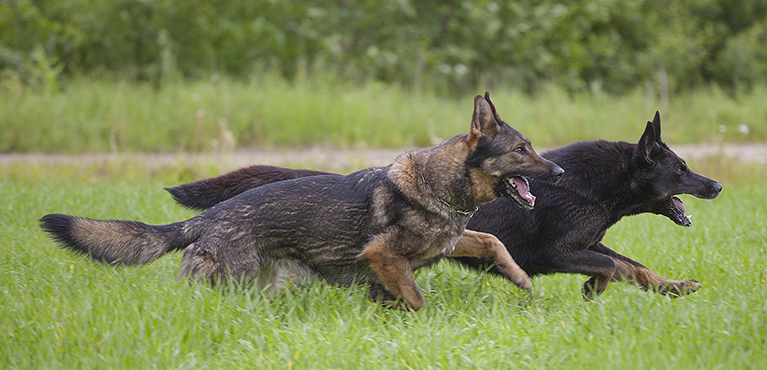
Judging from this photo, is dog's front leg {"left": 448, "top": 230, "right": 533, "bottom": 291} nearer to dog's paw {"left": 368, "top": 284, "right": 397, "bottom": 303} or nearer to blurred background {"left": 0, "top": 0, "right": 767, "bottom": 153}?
dog's paw {"left": 368, "top": 284, "right": 397, "bottom": 303}

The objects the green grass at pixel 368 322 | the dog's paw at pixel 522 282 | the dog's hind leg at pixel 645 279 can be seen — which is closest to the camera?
the green grass at pixel 368 322

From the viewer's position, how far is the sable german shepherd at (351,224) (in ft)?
13.3

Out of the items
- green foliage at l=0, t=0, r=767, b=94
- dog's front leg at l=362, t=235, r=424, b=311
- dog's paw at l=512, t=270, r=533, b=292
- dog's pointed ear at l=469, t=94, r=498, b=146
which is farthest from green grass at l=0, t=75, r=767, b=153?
dog's front leg at l=362, t=235, r=424, b=311

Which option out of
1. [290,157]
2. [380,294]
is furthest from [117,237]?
[290,157]

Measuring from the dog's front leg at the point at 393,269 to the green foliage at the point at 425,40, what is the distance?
13.5 metres

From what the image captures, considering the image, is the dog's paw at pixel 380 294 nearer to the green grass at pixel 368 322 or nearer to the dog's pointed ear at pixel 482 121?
the green grass at pixel 368 322

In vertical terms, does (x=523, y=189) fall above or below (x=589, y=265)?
above

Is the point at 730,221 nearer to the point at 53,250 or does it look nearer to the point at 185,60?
the point at 53,250

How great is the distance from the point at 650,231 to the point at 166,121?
32.0 ft

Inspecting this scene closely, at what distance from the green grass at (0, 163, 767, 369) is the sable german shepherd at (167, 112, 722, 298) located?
26cm

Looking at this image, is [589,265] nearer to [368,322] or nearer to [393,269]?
[393,269]

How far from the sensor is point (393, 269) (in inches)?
164

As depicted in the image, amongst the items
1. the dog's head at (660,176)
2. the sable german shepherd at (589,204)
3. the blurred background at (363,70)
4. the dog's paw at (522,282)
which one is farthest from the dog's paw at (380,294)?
the blurred background at (363,70)

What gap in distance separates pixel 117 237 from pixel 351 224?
1467 mm
